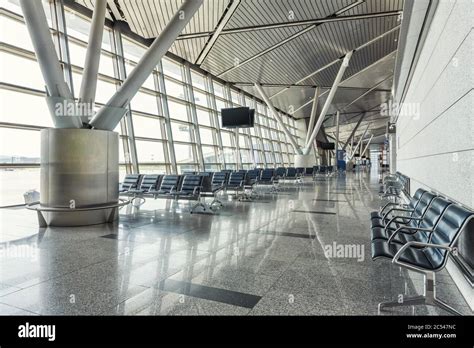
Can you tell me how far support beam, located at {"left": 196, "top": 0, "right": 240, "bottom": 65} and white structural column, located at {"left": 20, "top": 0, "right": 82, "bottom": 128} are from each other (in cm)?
668

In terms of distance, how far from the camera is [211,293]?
2.92 meters

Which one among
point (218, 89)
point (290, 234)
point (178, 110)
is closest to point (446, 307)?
point (290, 234)

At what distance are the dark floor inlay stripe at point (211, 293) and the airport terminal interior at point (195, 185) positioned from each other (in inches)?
0.9

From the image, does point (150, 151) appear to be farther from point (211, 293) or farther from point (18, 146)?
point (211, 293)

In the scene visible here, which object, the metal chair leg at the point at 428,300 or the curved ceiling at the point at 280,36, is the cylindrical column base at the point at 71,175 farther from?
the curved ceiling at the point at 280,36

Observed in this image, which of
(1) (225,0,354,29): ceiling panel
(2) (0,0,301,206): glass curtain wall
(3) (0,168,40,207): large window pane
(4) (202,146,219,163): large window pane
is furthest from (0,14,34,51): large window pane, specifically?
(4) (202,146,219,163): large window pane

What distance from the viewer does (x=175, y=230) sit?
577 centimetres

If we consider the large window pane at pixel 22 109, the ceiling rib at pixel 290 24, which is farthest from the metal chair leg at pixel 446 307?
the ceiling rib at pixel 290 24

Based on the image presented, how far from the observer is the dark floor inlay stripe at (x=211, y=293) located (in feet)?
9.02

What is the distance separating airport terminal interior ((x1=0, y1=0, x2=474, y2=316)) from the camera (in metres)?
2.78

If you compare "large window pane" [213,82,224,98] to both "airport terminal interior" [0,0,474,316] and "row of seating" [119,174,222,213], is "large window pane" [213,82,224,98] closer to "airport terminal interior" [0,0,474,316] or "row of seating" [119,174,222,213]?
"airport terminal interior" [0,0,474,316]
